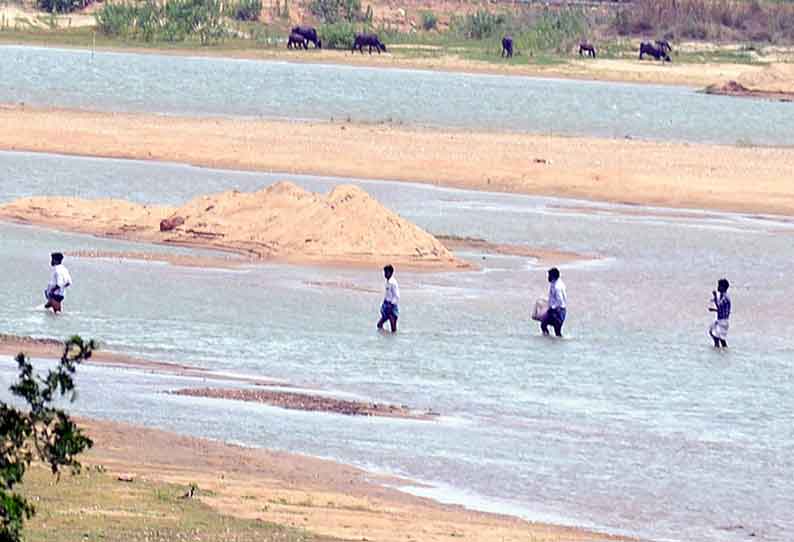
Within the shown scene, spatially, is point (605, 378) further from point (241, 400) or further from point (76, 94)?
point (76, 94)

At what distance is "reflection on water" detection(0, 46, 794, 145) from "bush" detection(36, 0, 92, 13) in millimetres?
15575

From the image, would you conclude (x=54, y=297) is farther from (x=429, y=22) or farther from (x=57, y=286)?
(x=429, y=22)

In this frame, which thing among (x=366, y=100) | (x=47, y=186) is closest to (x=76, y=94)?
(x=366, y=100)

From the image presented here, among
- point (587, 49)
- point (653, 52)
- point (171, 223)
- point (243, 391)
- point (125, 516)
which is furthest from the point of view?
point (587, 49)

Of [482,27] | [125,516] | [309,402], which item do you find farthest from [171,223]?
[482,27]

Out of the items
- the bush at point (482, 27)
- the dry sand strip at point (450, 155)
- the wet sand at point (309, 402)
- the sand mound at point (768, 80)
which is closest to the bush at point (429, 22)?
the bush at point (482, 27)

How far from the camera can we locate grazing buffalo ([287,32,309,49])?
269ft

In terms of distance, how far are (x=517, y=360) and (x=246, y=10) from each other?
71.4 m

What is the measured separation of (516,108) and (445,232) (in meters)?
26.7

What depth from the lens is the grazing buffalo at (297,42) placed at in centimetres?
8194

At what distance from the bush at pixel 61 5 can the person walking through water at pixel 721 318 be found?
72.7m

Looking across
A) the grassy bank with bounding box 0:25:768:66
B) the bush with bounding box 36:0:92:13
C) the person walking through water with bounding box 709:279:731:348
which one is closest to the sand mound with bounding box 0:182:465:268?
the person walking through water with bounding box 709:279:731:348

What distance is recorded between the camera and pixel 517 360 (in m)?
22.4

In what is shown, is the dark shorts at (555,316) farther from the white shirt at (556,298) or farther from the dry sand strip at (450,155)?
the dry sand strip at (450,155)
